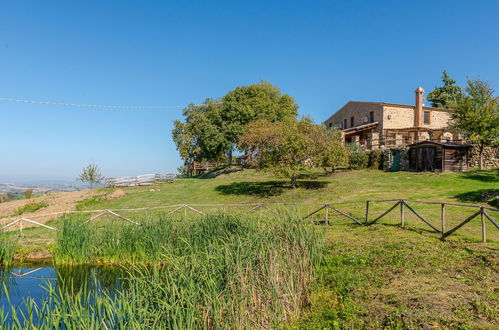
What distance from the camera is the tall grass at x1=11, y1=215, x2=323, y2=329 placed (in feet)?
15.1

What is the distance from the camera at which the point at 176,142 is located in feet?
171

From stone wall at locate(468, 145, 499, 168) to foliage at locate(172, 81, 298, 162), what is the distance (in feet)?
67.6

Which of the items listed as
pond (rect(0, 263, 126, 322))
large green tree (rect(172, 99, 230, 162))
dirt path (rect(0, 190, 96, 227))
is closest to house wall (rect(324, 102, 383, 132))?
large green tree (rect(172, 99, 230, 162))

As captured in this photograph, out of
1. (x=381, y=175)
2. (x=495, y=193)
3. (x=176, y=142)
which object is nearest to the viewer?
(x=495, y=193)

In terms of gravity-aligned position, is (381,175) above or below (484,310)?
above

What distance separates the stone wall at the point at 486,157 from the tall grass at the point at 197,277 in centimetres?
2728

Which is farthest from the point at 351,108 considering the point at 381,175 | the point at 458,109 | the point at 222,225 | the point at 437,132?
the point at 222,225

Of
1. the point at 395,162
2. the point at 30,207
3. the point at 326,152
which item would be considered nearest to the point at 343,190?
the point at 326,152

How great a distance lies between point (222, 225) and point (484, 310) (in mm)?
6388

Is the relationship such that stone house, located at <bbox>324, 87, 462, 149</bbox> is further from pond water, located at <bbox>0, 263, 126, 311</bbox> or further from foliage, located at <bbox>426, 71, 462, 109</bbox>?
pond water, located at <bbox>0, 263, 126, 311</bbox>

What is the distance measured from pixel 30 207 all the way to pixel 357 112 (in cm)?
4192

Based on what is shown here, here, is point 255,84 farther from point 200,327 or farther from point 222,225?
point 200,327

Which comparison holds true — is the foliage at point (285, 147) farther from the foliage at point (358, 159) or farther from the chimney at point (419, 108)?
the chimney at point (419, 108)

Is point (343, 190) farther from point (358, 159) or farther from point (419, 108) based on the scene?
point (419, 108)
